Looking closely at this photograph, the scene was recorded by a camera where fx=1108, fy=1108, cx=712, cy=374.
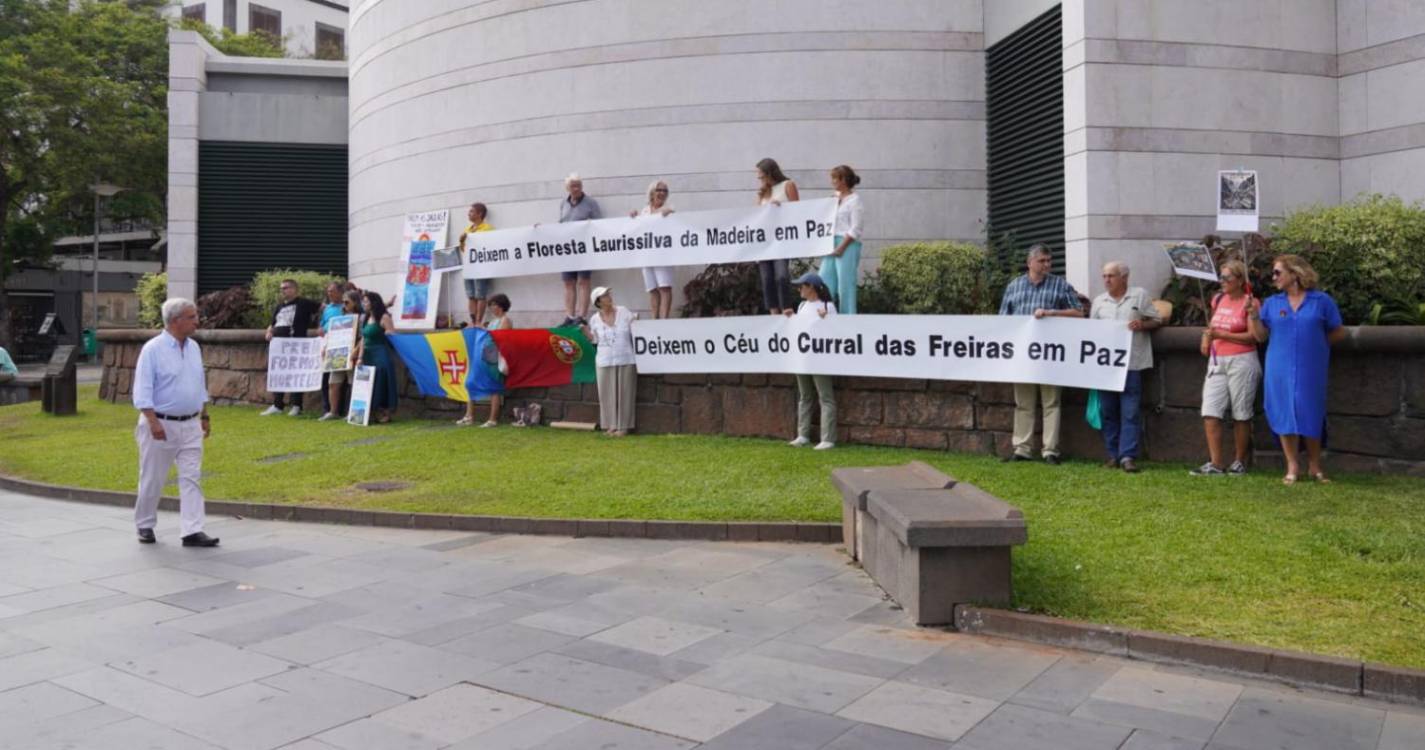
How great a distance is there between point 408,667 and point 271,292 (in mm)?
15243

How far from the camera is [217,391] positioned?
18.5 m

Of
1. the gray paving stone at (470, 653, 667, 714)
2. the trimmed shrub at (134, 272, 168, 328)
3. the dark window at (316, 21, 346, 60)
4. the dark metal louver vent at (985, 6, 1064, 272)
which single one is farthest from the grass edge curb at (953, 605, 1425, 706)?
the dark window at (316, 21, 346, 60)

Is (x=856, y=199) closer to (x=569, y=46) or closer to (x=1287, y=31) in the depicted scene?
(x=1287, y=31)

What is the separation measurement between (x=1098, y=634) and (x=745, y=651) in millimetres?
1776

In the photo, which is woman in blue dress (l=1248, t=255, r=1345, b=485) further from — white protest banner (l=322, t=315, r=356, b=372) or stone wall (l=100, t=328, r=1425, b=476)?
white protest banner (l=322, t=315, r=356, b=372)

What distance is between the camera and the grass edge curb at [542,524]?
845cm

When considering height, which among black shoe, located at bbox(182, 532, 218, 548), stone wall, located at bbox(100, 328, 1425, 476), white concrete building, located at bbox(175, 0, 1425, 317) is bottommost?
black shoe, located at bbox(182, 532, 218, 548)

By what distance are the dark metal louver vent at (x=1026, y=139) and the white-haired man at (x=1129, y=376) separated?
253 centimetres

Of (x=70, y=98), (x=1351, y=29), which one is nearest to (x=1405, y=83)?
(x=1351, y=29)

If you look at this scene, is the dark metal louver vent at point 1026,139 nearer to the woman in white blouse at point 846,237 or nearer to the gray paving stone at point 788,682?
the woman in white blouse at point 846,237

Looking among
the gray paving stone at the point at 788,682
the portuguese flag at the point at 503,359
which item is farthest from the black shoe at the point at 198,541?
the portuguese flag at the point at 503,359

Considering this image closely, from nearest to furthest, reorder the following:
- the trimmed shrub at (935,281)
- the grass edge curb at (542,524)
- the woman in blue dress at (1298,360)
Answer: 1. the grass edge curb at (542,524)
2. the woman in blue dress at (1298,360)
3. the trimmed shrub at (935,281)

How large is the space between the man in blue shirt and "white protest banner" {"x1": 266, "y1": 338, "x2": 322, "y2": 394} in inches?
412

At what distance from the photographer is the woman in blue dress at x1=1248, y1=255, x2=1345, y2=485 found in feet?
29.9
